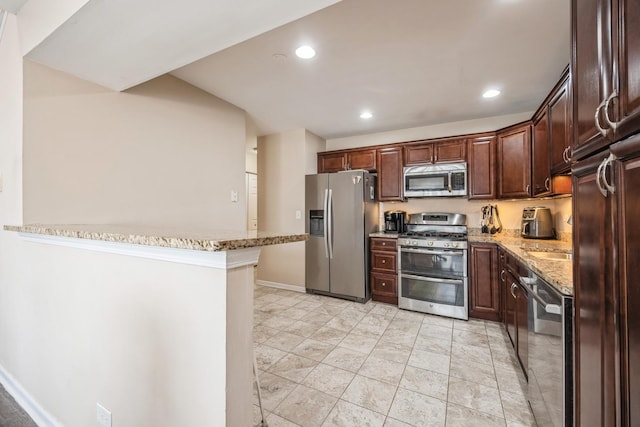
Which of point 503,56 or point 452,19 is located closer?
point 452,19

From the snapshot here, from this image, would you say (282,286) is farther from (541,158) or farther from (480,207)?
(541,158)

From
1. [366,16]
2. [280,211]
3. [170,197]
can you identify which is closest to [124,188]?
[170,197]

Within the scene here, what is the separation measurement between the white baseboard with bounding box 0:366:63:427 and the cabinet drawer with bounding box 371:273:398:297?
10.1ft

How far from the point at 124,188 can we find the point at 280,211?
2472 millimetres

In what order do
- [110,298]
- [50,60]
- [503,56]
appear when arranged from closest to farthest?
[110,298], [50,60], [503,56]

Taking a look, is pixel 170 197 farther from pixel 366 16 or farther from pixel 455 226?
pixel 455 226

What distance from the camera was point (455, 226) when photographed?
11.7 ft

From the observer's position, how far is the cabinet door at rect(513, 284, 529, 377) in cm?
169

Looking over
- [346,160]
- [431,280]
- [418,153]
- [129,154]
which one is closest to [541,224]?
[431,280]

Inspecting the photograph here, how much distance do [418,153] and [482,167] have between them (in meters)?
0.78

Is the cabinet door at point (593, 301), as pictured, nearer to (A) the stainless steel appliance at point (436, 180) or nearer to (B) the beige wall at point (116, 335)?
(B) the beige wall at point (116, 335)

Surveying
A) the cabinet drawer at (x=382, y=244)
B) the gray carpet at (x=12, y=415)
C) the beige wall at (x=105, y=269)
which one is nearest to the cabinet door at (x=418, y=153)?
the cabinet drawer at (x=382, y=244)

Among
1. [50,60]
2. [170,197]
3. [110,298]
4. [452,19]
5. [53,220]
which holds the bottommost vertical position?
[110,298]

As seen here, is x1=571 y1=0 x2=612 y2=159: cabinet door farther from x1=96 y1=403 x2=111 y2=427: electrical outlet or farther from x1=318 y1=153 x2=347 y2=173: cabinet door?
x1=318 y1=153 x2=347 y2=173: cabinet door
